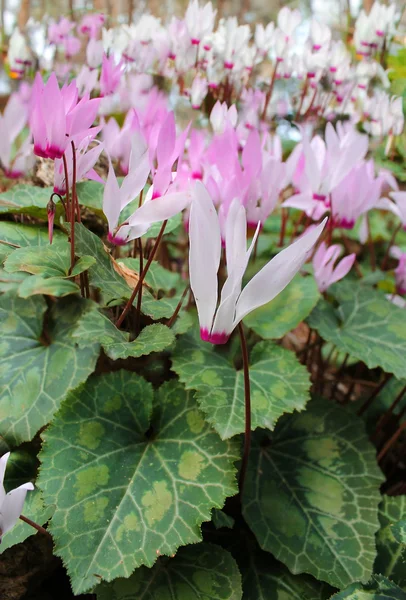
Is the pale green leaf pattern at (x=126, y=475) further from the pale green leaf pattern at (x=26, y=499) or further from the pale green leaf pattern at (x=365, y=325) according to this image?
the pale green leaf pattern at (x=365, y=325)

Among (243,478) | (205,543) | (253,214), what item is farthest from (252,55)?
(205,543)

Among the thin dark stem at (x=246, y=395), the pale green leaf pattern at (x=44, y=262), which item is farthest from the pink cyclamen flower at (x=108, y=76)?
the thin dark stem at (x=246, y=395)

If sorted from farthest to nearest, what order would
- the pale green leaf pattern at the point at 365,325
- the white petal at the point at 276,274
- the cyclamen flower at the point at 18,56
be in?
the cyclamen flower at the point at 18,56
the pale green leaf pattern at the point at 365,325
the white petal at the point at 276,274

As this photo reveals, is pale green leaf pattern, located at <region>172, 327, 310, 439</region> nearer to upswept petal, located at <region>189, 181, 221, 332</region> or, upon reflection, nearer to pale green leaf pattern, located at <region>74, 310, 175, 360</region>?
pale green leaf pattern, located at <region>74, 310, 175, 360</region>

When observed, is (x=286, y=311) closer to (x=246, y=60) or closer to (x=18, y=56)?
(x=246, y=60)

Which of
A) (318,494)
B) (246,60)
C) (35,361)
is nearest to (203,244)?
(35,361)

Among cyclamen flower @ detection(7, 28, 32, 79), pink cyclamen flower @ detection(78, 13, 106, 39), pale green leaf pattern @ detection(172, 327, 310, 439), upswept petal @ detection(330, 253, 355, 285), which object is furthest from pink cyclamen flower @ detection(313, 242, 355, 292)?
cyclamen flower @ detection(7, 28, 32, 79)
